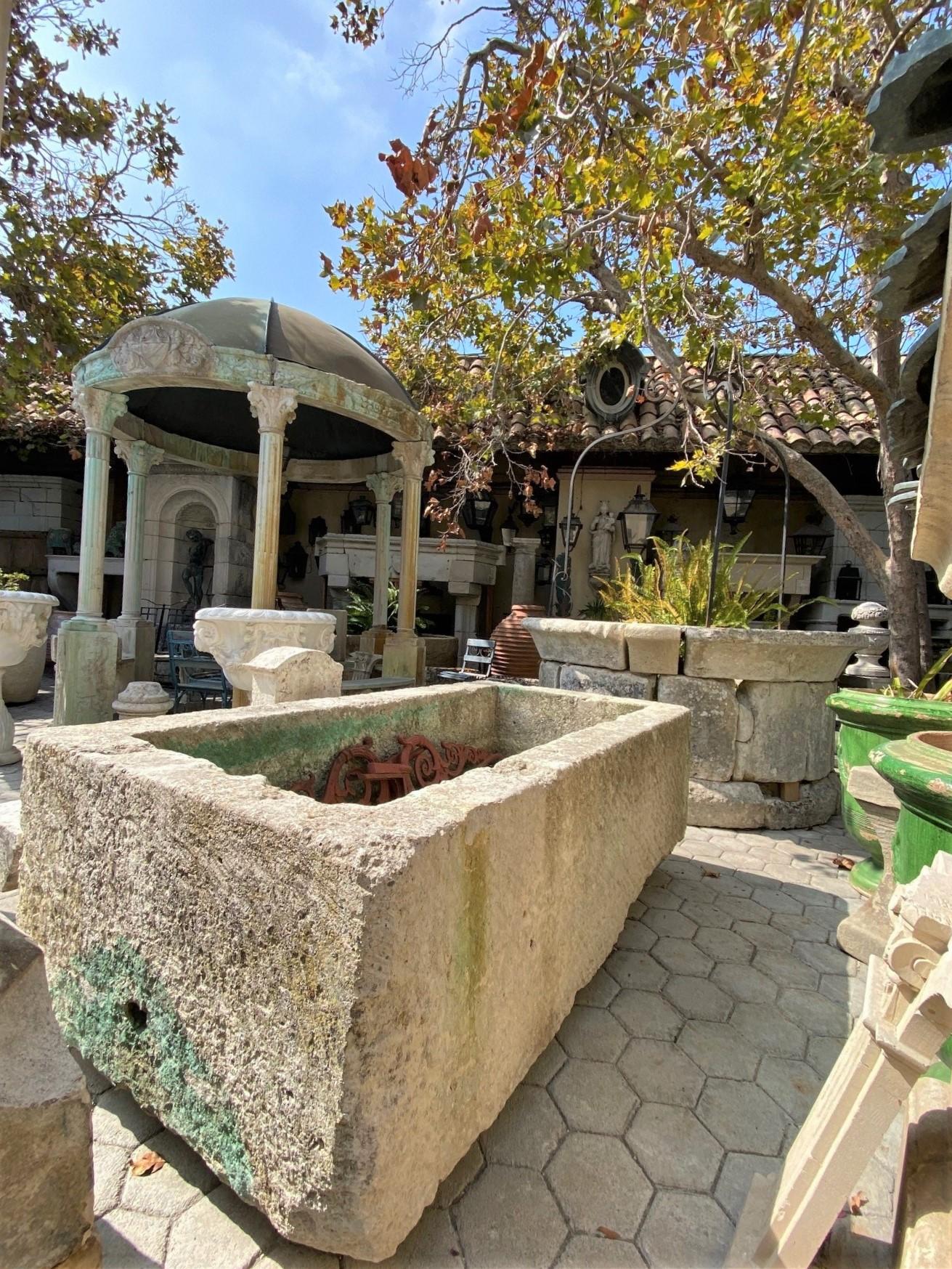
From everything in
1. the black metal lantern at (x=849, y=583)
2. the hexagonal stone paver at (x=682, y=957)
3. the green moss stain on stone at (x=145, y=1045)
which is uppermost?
the black metal lantern at (x=849, y=583)

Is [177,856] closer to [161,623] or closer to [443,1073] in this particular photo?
[443,1073]

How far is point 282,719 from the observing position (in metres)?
2.05

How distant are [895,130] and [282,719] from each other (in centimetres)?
201

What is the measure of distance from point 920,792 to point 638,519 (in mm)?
6946

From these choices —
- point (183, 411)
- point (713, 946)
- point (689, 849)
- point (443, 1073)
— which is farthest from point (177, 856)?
point (183, 411)

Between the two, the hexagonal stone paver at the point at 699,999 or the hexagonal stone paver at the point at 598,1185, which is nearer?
the hexagonal stone paver at the point at 598,1185

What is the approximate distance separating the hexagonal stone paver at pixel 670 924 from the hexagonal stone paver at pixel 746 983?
214 mm

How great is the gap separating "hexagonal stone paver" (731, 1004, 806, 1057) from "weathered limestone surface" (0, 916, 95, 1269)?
1.61 m

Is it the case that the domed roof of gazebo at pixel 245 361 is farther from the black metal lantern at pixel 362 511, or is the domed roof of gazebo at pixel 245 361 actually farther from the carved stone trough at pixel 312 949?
the carved stone trough at pixel 312 949

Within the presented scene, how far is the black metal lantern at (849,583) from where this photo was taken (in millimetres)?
7879

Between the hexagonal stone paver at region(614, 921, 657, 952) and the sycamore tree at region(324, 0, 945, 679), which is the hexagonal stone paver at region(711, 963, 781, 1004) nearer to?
the hexagonal stone paver at region(614, 921, 657, 952)

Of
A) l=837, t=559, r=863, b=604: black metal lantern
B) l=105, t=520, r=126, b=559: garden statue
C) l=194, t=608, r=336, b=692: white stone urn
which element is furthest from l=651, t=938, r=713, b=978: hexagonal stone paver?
l=105, t=520, r=126, b=559: garden statue

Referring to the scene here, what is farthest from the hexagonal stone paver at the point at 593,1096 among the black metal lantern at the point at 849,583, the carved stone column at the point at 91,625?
the black metal lantern at the point at 849,583

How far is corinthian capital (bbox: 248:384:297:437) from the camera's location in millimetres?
4480
